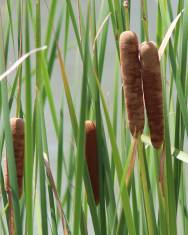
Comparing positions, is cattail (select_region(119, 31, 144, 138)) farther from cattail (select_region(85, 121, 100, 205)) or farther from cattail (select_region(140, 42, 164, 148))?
cattail (select_region(85, 121, 100, 205))

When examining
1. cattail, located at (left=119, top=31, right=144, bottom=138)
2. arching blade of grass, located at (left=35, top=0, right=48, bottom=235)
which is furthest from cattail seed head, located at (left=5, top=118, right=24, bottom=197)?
cattail, located at (left=119, top=31, right=144, bottom=138)

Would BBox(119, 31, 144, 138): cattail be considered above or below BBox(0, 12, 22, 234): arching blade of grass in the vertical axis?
above

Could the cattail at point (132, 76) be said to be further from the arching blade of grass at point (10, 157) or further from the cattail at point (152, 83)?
the arching blade of grass at point (10, 157)

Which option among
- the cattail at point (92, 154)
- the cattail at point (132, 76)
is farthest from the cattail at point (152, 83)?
the cattail at point (92, 154)

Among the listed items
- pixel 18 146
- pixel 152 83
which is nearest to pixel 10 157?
pixel 18 146

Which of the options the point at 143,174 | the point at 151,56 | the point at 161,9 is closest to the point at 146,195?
the point at 143,174

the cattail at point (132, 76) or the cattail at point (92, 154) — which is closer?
the cattail at point (132, 76)
